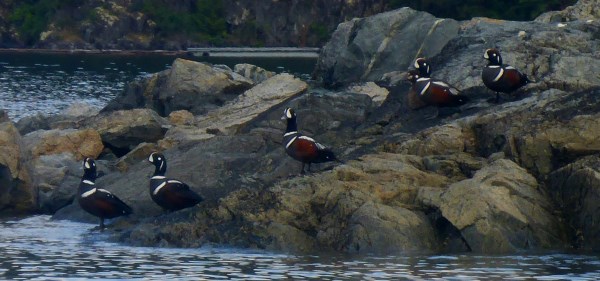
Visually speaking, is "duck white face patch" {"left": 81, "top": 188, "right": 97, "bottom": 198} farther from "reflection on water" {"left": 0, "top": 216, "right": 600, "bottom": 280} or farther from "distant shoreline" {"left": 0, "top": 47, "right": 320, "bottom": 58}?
"distant shoreline" {"left": 0, "top": 47, "right": 320, "bottom": 58}

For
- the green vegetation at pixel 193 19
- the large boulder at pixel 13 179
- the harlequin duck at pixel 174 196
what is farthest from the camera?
the green vegetation at pixel 193 19

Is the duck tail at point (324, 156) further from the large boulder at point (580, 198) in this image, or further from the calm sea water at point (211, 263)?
the large boulder at point (580, 198)

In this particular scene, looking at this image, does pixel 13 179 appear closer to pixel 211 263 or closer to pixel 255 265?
pixel 211 263

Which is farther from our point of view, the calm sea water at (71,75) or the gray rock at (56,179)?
the calm sea water at (71,75)

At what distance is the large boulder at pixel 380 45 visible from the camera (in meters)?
41.1

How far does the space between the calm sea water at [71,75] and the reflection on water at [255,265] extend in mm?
27275

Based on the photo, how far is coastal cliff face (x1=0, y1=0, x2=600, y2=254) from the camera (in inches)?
819

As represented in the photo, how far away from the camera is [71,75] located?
233 ft

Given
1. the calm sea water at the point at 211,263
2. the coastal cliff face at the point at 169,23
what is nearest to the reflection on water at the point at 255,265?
the calm sea water at the point at 211,263

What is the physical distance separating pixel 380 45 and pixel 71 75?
32.1m

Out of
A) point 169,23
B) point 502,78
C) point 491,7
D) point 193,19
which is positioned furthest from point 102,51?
point 502,78

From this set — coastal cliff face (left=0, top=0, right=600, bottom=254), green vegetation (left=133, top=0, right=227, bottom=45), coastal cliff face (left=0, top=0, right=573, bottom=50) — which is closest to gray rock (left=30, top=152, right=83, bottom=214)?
coastal cliff face (left=0, top=0, right=600, bottom=254)

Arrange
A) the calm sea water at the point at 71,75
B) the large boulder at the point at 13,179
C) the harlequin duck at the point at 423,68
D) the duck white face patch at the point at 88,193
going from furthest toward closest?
the calm sea water at the point at 71,75
the large boulder at the point at 13,179
the harlequin duck at the point at 423,68
the duck white face patch at the point at 88,193

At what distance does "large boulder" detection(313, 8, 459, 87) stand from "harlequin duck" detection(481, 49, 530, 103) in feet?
50.9
